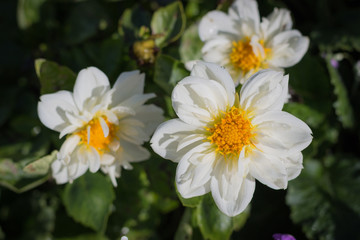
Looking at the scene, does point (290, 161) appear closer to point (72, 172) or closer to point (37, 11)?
point (72, 172)

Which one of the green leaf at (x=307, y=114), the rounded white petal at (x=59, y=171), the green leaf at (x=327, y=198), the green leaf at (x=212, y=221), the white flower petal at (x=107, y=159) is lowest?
the green leaf at (x=327, y=198)

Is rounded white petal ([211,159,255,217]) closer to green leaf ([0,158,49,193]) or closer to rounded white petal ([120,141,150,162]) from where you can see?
rounded white petal ([120,141,150,162])

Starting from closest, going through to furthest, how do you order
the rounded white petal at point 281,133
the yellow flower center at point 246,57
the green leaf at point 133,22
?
1. the rounded white petal at point 281,133
2. the yellow flower center at point 246,57
3. the green leaf at point 133,22

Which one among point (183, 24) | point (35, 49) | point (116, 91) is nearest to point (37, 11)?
point (35, 49)

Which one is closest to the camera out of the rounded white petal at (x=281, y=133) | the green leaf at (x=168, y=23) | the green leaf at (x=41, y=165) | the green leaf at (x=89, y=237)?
the rounded white petal at (x=281, y=133)

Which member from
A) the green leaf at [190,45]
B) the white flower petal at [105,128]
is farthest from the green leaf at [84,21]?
the white flower petal at [105,128]

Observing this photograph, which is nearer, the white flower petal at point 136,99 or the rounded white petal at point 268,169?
the rounded white petal at point 268,169

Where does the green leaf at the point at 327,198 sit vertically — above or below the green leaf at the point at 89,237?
above

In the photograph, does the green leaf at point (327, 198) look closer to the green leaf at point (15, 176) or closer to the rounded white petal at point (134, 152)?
the rounded white petal at point (134, 152)
